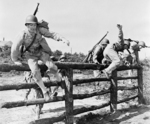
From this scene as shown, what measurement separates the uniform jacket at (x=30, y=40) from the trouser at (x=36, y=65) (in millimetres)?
131

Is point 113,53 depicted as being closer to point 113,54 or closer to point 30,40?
point 113,54

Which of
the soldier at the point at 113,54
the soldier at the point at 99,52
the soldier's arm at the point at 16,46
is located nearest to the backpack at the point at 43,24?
the soldier's arm at the point at 16,46

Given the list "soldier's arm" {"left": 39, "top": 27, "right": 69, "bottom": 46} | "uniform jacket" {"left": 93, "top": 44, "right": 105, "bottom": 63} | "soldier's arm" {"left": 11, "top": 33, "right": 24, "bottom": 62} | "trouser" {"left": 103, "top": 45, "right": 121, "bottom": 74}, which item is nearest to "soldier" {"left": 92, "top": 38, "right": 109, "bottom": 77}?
"uniform jacket" {"left": 93, "top": 44, "right": 105, "bottom": 63}

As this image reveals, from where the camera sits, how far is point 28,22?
3.69m

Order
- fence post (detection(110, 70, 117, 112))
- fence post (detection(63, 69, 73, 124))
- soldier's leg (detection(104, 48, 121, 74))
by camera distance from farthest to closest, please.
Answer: fence post (detection(110, 70, 117, 112))
soldier's leg (detection(104, 48, 121, 74))
fence post (detection(63, 69, 73, 124))

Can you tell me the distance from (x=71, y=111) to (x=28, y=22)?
209 cm

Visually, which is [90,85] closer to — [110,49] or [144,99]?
[144,99]

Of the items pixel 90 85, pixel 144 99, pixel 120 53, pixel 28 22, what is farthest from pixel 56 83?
pixel 90 85

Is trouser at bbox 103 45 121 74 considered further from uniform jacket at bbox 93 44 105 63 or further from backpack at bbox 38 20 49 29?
backpack at bbox 38 20 49 29

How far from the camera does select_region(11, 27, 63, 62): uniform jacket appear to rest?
3625 mm

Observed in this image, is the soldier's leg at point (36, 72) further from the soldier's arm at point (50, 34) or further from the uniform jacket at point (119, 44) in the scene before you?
the uniform jacket at point (119, 44)

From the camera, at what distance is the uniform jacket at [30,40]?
3.62 m

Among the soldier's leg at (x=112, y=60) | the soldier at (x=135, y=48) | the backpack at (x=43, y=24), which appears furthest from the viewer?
the soldier at (x=135, y=48)

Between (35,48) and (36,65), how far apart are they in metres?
0.36
